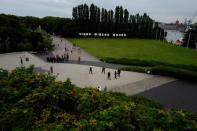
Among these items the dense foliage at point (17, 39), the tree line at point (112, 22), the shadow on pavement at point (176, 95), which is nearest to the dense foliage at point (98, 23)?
the tree line at point (112, 22)

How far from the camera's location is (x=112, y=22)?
345ft

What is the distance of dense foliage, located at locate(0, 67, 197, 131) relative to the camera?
839 centimetres

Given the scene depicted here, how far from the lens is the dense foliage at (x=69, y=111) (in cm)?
839

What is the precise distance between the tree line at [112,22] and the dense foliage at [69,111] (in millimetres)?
87697

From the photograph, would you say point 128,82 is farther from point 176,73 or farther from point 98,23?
point 98,23

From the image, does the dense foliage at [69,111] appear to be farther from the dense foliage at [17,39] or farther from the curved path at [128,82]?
the dense foliage at [17,39]

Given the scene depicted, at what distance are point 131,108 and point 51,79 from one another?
415cm

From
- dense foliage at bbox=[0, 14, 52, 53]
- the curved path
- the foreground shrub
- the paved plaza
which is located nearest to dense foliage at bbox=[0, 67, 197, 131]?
the curved path

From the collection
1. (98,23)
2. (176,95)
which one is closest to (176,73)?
(176,95)

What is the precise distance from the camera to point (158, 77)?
138 ft

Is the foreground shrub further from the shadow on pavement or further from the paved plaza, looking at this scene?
the shadow on pavement

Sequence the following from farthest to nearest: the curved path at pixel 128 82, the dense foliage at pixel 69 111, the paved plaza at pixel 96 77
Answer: the paved plaza at pixel 96 77 → the curved path at pixel 128 82 → the dense foliage at pixel 69 111

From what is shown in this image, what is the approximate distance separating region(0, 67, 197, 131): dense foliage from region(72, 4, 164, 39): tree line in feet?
288

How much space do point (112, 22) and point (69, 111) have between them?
96.4 meters
